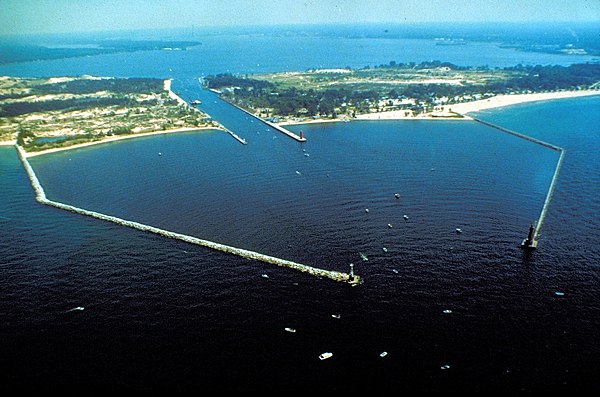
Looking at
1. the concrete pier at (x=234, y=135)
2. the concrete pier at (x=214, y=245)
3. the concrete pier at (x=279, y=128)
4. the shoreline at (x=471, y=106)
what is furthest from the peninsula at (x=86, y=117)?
the concrete pier at (x=214, y=245)

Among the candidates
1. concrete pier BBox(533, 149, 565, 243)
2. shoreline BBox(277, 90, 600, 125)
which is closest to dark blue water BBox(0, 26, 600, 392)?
concrete pier BBox(533, 149, 565, 243)

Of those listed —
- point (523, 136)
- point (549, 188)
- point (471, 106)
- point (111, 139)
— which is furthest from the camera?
point (471, 106)

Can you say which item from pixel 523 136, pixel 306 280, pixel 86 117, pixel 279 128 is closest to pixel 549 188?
pixel 523 136

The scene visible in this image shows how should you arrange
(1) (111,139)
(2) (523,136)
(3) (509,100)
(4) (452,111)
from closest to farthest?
(2) (523,136)
(1) (111,139)
(4) (452,111)
(3) (509,100)

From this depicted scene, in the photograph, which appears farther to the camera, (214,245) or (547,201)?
(547,201)

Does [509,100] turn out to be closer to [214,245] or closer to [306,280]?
[214,245]

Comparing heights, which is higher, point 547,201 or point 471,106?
point 471,106

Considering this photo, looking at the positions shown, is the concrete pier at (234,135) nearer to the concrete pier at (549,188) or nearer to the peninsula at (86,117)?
the peninsula at (86,117)

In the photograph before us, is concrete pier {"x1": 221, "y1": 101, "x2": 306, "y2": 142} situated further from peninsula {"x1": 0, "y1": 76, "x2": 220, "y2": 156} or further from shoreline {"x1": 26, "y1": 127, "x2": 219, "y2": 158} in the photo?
shoreline {"x1": 26, "y1": 127, "x2": 219, "y2": 158}
